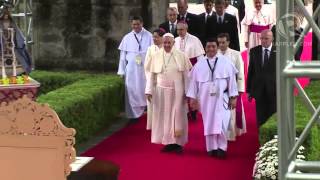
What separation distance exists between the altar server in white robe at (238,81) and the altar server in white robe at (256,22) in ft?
7.91

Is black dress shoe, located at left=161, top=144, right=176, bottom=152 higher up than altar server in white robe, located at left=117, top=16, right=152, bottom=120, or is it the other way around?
altar server in white robe, located at left=117, top=16, right=152, bottom=120

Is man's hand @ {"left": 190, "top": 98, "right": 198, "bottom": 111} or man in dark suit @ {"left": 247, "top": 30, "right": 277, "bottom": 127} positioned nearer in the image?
man in dark suit @ {"left": 247, "top": 30, "right": 277, "bottom": 127}

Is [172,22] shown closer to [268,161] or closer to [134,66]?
[134,66]

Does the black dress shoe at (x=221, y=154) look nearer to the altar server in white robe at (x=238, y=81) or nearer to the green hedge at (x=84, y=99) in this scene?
the altar server in white robe at (x=238, y=81)

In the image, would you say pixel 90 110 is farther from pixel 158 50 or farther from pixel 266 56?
pixel 266 56

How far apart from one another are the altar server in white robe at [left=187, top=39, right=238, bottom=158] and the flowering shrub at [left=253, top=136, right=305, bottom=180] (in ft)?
7.02

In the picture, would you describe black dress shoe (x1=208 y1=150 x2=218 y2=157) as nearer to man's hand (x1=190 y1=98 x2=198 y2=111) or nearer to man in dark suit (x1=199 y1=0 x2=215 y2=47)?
man's hand (x1=190 y1=98 x2=198 y2=111)

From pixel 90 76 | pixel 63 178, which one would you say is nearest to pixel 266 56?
pixel 90 76

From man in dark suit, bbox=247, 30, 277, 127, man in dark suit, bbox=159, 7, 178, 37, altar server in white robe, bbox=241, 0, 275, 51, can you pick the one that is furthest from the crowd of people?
altar server in white robe, bbox=241, 0, 275, 51

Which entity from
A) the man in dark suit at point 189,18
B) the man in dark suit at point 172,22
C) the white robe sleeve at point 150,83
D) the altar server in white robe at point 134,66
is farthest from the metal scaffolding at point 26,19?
the white robe sleeve at point 150,83

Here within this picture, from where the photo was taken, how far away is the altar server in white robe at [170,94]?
9.65m

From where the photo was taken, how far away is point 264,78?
9.25 m

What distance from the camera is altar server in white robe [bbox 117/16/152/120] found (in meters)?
11.6

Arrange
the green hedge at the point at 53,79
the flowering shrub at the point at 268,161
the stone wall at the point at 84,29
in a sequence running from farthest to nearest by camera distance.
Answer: the stone wall at the point at 84,29 → the green hedge at the point at 53,79 → the flowering shrub at the point at 268,161
